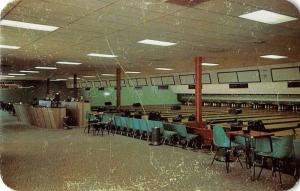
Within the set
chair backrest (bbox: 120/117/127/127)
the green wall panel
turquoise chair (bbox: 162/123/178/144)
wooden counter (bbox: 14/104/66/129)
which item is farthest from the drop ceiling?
the green wall panel

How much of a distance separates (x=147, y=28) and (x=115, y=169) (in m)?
2.59

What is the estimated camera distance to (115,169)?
5262 mm

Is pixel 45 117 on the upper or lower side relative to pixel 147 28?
lower

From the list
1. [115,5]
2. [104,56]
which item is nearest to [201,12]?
[115,5]

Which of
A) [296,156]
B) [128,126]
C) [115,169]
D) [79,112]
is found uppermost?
[79,112]

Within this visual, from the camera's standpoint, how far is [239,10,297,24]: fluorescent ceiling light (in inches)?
178

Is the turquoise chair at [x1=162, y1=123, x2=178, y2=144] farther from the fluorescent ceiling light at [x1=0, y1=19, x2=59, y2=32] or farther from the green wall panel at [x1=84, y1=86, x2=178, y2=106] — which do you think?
the green wall panel at [x1=84, y1=86, x2=178, y2=106]

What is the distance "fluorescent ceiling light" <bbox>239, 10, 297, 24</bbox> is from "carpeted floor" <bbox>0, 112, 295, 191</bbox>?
2.53 meters

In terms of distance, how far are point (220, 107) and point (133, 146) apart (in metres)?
12.1

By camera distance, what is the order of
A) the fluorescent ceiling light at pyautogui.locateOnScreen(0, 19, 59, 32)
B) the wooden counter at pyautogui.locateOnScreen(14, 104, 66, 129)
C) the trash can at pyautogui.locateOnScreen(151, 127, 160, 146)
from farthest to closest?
the wooden counter at pyautogui.locateOnScreen(14, 104, 66, 129) → the trash can at pyautogui.locateOnScreen(151, 127, 160, 146) → the fluorescent ceiling light at pyautogui.locateOnScreen(0, 19, 59, 32)

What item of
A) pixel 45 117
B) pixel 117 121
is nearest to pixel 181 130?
pixel 117 121

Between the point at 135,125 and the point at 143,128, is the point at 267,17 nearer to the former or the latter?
the point at 143,128

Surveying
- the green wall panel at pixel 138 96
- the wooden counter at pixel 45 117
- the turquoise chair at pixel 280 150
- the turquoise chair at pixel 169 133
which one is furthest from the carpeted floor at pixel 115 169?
the green wall panel at pixel 138 96

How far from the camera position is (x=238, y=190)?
422cm
